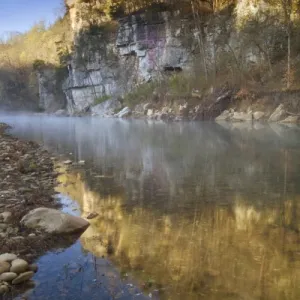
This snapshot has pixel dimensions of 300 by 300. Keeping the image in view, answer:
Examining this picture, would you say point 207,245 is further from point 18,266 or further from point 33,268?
point 18,266

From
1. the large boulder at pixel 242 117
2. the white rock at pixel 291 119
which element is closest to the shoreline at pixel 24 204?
the white rock at pixel 291 119

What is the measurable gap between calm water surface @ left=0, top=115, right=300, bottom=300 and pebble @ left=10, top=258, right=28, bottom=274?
0.25 metres

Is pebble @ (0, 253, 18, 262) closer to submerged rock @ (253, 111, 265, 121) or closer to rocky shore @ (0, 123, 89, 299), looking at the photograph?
rocky shore @ (0, 123, 89, 299)

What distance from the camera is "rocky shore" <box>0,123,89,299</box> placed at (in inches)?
203

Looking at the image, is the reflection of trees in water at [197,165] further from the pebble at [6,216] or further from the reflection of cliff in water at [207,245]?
the pebble at [6,216]


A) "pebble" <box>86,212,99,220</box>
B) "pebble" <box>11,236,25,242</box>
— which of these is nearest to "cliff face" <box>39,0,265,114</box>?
"pebble" <box>86,212,99,220</box>

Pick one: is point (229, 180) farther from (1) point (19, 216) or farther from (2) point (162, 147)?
(2) point (162, 147)

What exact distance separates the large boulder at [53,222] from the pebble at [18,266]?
1.49 meters

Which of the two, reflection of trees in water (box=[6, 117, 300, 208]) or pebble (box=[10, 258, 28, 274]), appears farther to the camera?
reflection of trees in water (box=[6, 117, 300, 208])

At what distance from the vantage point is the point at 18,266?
204 inches

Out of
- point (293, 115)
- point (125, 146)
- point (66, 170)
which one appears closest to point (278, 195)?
point (66, 170)

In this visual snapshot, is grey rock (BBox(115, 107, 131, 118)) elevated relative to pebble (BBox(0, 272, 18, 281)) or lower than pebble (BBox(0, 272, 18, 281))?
lower

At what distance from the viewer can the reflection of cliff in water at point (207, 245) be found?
4785mm

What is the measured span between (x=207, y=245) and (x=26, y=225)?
320cm
